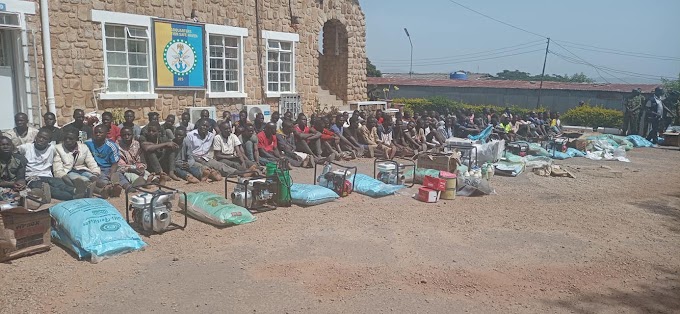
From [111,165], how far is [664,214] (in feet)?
28.0

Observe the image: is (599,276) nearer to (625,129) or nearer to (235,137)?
(235,137)

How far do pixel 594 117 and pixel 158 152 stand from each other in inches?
754

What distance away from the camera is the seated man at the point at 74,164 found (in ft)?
25.1

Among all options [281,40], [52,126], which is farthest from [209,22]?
[52,126]

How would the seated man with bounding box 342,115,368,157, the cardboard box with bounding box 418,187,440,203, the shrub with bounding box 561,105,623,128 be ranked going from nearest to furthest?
1. the cardboard box with bounding box 418,187,440,203
2. the seated man with bounding box 342,115,368,157
3. the shrub with bounding box 561,105,623,128

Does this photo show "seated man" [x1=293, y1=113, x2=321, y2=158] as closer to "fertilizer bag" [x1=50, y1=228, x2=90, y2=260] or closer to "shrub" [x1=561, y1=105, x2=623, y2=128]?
"fertilizer bag" [x1=50, y1=228, x2=90, y2=260]

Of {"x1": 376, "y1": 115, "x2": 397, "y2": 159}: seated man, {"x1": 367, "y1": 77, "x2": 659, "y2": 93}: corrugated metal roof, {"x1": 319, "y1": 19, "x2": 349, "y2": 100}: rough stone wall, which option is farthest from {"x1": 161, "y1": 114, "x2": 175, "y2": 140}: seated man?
{"x1": 367, "y1": 77, "x2": 659, "y2": 93}: corrugated metal roof

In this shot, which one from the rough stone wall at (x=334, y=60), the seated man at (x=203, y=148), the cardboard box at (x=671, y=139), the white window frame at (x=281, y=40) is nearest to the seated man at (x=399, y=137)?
the white window frame at (x=281, y=40)

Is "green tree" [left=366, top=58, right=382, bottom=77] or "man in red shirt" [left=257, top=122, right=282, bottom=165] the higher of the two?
"green tree" [left=366, top=58, right=382, bottom=77]

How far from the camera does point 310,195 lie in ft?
26.6

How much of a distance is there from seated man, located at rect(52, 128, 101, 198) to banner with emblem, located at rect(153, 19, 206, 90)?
4849 mm

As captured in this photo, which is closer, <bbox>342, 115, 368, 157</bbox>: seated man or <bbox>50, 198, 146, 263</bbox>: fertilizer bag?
<bbox>50, 198, 146, 263</bbox>: fertilizer bag

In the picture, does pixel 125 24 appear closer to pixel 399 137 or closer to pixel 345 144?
pixel 345 144

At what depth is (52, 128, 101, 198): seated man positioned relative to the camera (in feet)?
25.1
